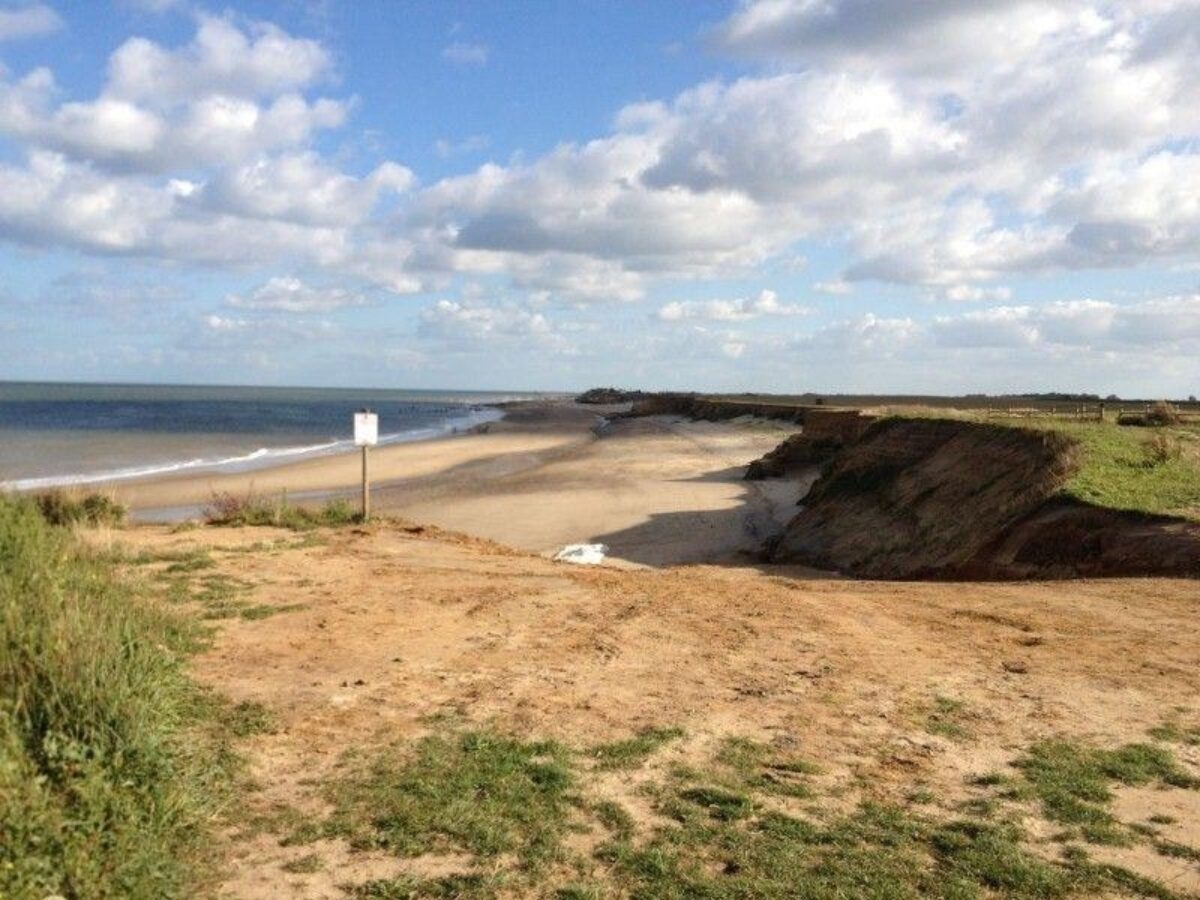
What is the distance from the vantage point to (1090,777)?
5773 mm

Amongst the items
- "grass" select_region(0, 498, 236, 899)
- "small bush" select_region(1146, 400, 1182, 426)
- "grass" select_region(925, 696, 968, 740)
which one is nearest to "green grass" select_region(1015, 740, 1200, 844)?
"grass" select_region(925, 696, 968, 740)

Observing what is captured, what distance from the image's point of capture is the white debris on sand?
1780cm

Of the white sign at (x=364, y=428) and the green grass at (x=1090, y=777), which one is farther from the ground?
the white sign at (x=364, y=428)

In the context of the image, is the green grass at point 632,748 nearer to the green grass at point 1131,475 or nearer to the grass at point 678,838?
the grass at point 678,838

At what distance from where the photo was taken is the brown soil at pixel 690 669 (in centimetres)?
588

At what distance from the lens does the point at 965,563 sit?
1482 cm

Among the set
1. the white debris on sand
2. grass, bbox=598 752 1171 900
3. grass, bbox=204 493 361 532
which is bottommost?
the white debris on sand

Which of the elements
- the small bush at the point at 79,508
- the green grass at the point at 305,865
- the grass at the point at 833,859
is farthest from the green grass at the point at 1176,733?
the small bush at the point at 79,508

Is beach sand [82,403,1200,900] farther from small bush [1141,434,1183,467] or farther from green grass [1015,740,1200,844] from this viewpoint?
small bush [1141,434,1183,467]

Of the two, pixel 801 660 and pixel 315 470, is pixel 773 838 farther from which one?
pixel 315 470

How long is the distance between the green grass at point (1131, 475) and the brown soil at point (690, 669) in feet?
9.17

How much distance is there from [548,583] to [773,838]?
22.9 ft

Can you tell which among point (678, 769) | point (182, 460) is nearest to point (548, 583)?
point (678, 769)

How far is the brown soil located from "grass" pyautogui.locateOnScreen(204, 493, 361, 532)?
3.72 metres
